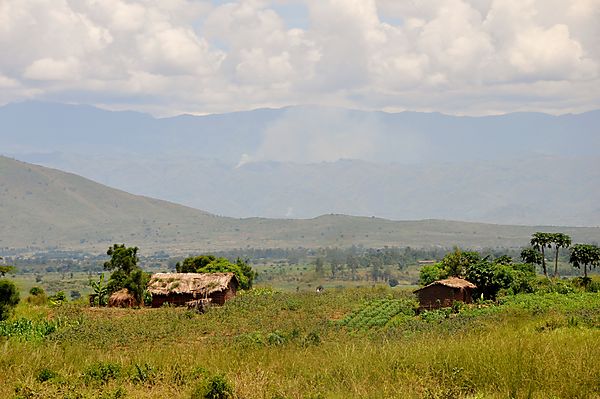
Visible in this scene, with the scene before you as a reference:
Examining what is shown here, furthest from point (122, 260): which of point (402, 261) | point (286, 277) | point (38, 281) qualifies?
point (402, 261)

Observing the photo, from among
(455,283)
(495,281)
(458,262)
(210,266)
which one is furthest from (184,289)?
(495,281)

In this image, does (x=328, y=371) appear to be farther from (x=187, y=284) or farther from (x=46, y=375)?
(x=187, y=284)

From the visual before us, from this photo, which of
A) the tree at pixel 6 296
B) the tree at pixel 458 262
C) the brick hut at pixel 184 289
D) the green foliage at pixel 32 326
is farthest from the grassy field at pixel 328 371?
the tree at pixel 458 262

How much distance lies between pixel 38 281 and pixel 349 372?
526 ft

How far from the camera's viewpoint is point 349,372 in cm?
1224

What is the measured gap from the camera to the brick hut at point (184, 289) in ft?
154

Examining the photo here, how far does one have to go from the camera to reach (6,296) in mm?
33781

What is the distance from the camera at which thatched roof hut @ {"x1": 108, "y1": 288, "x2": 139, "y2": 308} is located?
46.3 metres

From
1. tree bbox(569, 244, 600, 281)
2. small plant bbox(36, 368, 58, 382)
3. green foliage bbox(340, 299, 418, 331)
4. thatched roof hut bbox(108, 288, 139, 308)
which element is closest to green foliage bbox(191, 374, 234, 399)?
small plant bbox(36, 368, 58, 382)

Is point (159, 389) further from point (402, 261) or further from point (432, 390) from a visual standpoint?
point (402, 261)

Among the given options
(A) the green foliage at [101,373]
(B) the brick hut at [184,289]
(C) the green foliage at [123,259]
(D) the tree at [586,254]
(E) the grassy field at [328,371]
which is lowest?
(B) the brick hut at [184,289]

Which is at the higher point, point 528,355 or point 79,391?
point 528,355

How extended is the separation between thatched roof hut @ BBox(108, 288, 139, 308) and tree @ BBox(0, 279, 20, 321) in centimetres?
1191

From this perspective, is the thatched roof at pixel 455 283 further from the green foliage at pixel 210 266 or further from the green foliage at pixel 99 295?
the green foliage at pixel 99 295
